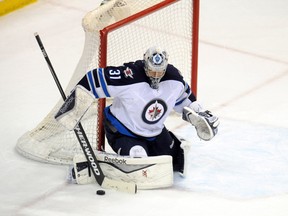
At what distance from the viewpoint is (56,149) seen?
5.27 meters

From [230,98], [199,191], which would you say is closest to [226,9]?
[230,98]

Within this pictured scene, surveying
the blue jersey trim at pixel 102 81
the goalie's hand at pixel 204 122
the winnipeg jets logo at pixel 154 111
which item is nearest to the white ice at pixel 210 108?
the goalie's hand at pixel 204 122

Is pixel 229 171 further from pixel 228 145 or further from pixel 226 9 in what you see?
pixel 226 9

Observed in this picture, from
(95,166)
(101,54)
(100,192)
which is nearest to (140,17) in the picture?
(101,54)

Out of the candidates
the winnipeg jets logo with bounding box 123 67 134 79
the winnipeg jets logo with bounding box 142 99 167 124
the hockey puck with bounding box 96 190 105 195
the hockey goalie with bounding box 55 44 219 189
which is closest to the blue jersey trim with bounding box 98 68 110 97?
the hockey goalie with bounding box 55 44 219 189

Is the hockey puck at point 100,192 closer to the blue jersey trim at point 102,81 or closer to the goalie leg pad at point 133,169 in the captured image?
the goalie leg pad at point 133,169

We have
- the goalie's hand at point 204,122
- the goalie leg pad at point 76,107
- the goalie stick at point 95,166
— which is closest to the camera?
the goalie leg pad at point 76,107

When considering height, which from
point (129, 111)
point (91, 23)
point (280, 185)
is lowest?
point (280, 185)

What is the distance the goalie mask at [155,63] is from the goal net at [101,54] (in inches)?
8.9

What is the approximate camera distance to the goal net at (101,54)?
5176mm

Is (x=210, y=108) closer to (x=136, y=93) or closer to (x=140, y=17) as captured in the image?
(x=140, y=17)

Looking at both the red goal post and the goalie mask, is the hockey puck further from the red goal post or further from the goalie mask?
the goalie mask

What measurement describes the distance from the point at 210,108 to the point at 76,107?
124 cm

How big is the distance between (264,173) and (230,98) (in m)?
0.94
